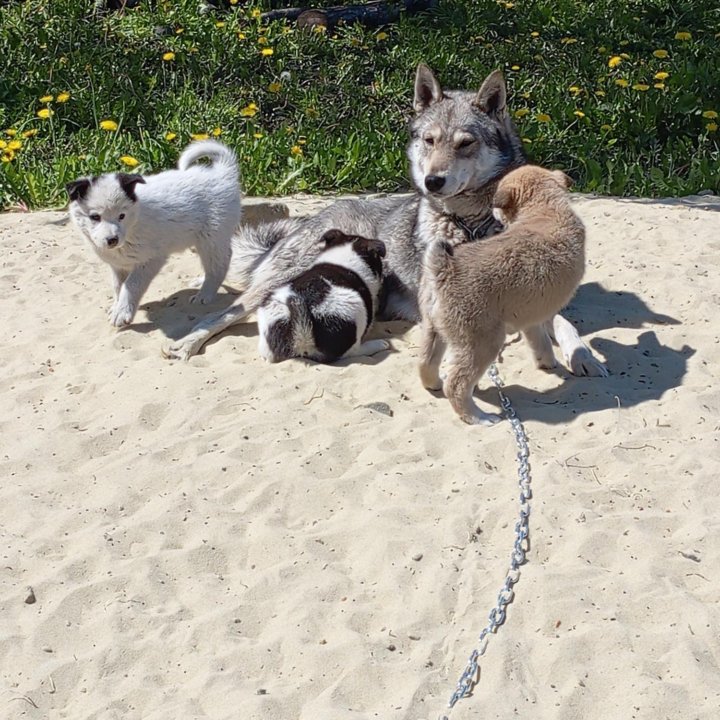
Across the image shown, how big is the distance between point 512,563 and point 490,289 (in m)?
1.44

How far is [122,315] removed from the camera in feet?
20.4

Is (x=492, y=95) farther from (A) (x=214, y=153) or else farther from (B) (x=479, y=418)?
(B) (x=479, y=418)

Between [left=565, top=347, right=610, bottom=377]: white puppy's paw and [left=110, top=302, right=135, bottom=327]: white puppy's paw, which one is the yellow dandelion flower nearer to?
[left=110, top=302, right=135, bottom=327]: white puppy's paw

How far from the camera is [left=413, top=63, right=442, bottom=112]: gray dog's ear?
6.27 meters

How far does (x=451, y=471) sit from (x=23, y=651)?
1958 mm

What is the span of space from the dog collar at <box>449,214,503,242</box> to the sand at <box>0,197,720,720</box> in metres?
0.74

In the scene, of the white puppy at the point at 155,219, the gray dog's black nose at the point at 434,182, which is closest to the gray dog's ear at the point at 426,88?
the gray dog's black nose at the point at 434,182

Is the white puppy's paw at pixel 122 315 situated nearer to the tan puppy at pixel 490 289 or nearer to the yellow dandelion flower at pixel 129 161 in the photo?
the tan puppy at pixel 490 289

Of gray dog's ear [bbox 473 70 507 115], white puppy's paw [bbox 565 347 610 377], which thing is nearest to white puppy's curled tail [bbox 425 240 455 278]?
white puppy's paw [bbox 565 347 610 377]

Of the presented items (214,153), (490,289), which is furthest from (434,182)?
(214,153)

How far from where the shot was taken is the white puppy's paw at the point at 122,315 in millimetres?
6207

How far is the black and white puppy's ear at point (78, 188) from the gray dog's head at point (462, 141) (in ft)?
6.43

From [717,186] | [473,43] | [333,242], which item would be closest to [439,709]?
[333,242]

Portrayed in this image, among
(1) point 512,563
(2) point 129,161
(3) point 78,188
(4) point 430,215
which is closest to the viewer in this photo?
(1) point 512,563
